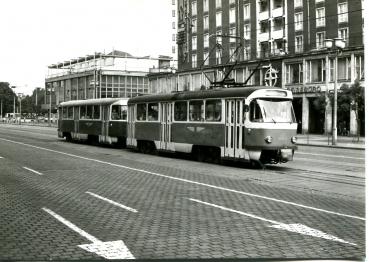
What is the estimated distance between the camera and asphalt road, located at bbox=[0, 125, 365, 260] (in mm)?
6719

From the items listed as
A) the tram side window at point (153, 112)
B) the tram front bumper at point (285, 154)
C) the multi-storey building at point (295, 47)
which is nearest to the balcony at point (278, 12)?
the multi-storey building at point (295, 47)

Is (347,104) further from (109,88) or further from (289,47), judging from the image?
(109,88)

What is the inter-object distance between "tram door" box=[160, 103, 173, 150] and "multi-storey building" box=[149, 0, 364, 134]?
1481 cm

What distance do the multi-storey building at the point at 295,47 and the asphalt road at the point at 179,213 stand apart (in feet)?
74.4

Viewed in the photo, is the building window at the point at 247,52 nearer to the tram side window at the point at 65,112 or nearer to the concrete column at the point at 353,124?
the concrete column at the point at 353,124

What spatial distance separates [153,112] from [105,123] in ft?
23.8

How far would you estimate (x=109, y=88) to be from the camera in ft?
277

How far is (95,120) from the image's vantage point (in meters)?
31.5

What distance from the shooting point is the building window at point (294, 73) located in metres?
47.1

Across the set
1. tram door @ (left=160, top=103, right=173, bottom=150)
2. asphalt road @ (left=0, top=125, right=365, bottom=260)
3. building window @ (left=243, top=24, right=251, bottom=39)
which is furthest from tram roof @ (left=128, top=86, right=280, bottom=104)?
building window @ (left=243, top=24, right=251, bottom=39)

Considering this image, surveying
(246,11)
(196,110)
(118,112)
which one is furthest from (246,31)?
(196,110)

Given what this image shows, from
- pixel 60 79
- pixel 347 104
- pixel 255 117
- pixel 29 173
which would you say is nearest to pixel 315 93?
pixel 347 104

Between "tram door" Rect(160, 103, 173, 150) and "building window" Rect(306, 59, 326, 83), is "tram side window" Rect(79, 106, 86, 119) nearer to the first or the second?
"tram door" Rect(160, 103, 173, 150)

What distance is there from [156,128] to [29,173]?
27.8ft
